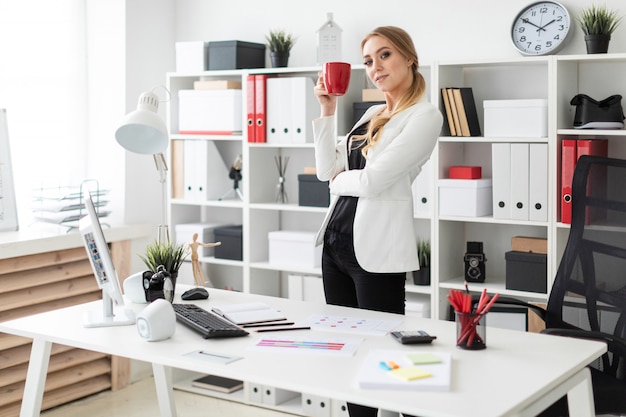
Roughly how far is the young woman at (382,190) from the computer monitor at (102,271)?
2.42 ft

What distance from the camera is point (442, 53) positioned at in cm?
403

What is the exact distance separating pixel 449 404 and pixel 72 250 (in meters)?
2.84

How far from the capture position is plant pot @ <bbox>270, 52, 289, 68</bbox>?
429cm

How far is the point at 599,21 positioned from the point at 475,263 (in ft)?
3.86

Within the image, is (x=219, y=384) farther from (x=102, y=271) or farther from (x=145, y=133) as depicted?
(x=145, y=133)

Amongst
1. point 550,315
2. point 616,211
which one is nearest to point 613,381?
point 550,315

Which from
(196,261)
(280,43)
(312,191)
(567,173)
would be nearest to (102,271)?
(196,261)

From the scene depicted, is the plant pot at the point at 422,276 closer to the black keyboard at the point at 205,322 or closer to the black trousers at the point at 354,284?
the black trousers at the point at 354,284

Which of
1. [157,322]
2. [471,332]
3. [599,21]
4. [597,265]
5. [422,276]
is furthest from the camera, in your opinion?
[422,276]

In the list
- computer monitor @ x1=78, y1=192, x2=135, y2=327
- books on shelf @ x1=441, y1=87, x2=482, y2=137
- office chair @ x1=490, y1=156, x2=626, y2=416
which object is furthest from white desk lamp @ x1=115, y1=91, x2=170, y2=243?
books on shelf @ x1=441, y1=87, x2=482, y2=137

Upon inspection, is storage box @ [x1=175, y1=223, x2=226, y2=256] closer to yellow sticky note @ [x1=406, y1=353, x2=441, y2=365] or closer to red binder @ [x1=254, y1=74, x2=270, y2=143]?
red binder @ [x1=254, y1=74, x2=270, y2=143]

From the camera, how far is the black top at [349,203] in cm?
284

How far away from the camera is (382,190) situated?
272 centimetres

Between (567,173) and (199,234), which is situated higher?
(567,173)
